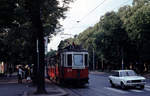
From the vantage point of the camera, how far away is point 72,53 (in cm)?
2780

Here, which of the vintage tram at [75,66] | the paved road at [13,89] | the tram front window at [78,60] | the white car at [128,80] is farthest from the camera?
the tram front window at [78,60]

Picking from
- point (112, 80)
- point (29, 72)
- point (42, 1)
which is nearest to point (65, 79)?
point (112, 80)

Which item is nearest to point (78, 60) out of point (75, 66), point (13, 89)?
point (75, 66)

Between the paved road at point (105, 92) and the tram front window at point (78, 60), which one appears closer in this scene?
the paved road at point (105, 92)

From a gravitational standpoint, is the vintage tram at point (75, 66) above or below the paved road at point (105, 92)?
above

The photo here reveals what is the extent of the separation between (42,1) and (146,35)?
123 feet

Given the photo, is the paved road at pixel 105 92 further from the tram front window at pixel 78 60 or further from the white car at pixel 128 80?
the tram front window at pixel 78 60

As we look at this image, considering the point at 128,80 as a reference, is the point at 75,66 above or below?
above

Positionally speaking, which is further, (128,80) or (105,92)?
(128,80)

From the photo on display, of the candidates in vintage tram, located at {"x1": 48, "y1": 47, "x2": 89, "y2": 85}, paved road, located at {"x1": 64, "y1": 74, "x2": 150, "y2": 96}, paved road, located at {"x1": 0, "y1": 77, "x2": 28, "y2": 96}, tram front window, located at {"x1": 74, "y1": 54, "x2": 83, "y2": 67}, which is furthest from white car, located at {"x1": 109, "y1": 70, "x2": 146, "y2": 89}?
paved road, located at {"x1": 0, "y1": 77, "x2": 28, "y2": 96}

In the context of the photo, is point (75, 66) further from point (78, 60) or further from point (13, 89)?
point (13, 89)

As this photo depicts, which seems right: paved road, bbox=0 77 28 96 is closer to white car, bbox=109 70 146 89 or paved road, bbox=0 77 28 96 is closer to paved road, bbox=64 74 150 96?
paved road, bbox=64 74 150 96

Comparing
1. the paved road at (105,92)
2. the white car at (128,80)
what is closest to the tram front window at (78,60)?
the paved road at (105,92)

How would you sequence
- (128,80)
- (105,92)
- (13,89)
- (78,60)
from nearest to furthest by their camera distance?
(105,92) < (128,80) < (13,89) < (78,60)
